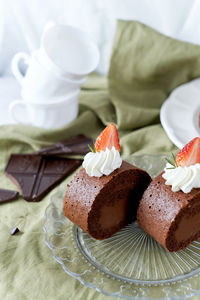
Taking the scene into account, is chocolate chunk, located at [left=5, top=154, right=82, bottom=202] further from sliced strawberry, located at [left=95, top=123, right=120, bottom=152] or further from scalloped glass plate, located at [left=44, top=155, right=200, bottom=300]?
sliced strawberry, located at [left=95, top=123, right=120, bottom=152]

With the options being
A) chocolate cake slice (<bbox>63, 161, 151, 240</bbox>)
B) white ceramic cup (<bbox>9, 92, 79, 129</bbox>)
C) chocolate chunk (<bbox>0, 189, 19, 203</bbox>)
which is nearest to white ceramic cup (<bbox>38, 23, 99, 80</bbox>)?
white ceramic cup (<bbox>9, 92, 79, 129</bbox>)

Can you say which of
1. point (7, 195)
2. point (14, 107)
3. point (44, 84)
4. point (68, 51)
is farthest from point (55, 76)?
point (7, 195)

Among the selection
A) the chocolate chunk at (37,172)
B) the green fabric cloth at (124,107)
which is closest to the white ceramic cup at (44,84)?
the green fabric cloth at (124,107)

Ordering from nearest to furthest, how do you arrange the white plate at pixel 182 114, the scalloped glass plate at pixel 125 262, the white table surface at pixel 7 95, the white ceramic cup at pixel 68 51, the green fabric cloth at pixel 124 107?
the scalloped glass plate at pixel 125 262
the green fabric cloth at pixel 124 107
the white plate at pixel 182 114
the white ceramic cup at pixel 68 51
the white table surface at pixel 7 95

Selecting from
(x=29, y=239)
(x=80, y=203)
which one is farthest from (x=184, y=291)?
(x=29, y=239)

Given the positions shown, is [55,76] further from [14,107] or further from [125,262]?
[125,262]

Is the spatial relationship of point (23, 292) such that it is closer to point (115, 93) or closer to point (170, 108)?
point (170, 108)

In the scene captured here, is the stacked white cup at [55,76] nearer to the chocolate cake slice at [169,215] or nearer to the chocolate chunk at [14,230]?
the chocolate chunk at [14,230]
